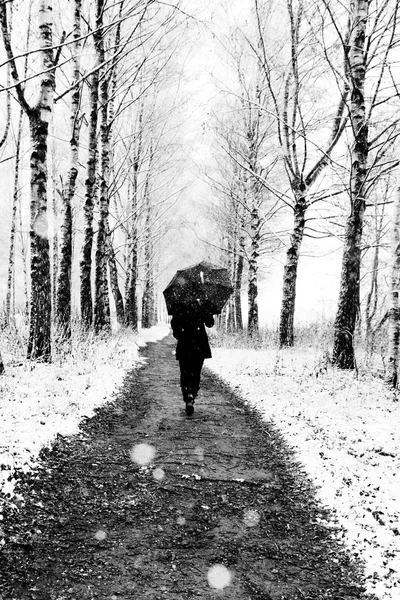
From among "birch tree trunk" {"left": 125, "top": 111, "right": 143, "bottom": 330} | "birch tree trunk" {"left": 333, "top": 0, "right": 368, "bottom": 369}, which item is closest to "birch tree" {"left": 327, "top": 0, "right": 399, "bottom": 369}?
"birch tree trunk" {"left": 333, "top": 0, "right": 368, "bottom": 369}

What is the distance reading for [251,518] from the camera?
3.57 m

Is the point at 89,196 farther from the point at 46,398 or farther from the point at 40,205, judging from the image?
the point at 46,398

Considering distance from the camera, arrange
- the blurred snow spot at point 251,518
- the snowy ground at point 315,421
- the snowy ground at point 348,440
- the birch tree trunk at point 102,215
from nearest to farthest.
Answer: the snowy ground at point 348,440
the snowy ground at point 315,421
the blurred snow spot at point 251,518
the birch tree trunk at point 102,215

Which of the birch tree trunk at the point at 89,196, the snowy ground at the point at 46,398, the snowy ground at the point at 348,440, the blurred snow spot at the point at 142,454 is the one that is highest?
the birch tree trunk at the point at 89,196

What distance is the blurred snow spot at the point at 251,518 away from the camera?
349cm

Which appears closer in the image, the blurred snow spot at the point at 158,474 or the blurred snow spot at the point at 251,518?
the blurred snow spot at the point at 251,518

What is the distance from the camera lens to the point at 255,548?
314 cm

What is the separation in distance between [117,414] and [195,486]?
2.54 metres

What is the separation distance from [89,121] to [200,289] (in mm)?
9710

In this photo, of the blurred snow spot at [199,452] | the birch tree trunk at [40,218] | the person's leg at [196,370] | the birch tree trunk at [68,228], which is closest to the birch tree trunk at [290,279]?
the birch tree trunk at [68,228]

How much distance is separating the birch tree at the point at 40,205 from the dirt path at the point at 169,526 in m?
3.12

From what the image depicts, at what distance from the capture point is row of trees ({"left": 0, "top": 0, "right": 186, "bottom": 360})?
7.88 m

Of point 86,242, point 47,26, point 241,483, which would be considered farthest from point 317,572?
point 86,242

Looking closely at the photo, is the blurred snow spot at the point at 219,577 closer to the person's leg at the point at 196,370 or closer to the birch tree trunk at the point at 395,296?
the person's leg at the point at 196,370
